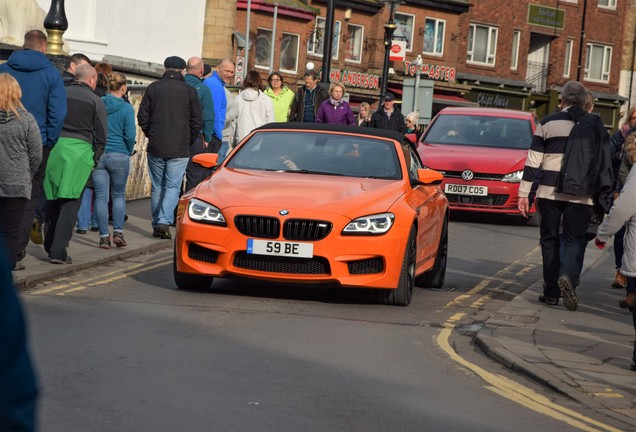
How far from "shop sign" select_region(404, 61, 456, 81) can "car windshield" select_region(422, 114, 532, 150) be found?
126 ft

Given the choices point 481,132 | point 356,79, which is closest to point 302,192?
point 481,132

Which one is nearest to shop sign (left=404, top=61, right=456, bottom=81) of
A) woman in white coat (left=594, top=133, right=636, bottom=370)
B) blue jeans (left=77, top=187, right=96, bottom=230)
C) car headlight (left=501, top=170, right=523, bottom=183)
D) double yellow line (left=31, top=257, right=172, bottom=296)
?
car headlight (left=501, top=170, right=523, bottom=183)

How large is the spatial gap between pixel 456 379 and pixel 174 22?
3444 centimetres

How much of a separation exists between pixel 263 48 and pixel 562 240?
4464cm

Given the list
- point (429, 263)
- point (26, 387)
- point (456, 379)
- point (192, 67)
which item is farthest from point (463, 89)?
point (26, 387)

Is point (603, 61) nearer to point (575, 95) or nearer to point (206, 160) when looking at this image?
point (575, 95)

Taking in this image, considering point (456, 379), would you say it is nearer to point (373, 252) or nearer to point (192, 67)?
point (373, 252)

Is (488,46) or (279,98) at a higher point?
(488,46)

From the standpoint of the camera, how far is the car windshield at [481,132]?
73.7ft

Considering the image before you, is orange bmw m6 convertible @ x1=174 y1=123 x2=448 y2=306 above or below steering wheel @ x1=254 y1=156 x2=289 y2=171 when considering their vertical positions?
below

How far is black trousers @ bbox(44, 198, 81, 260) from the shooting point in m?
12.1

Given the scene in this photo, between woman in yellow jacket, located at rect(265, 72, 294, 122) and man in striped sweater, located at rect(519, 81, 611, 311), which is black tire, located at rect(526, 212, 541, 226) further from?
man in striped sweater, located at rect(519, 81, 611, 311)

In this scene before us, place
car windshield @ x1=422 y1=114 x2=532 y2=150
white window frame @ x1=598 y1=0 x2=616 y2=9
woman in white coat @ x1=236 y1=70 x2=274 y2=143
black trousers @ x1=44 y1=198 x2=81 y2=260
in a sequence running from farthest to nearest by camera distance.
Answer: white window frame @ x1=598 y1=0 x2=616 y2=9 < car windshield @ x1=422 y1=114 x2=532 y2=150 < woman in white coat @ x1=236 y1=70 x2=274 y2=143 < black trousers @ x1=44 y1=198 x2=81 y2=260

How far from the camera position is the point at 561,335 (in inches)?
384
